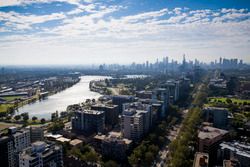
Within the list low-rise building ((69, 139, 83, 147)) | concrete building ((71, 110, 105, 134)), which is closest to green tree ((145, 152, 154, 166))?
low-rise building ((69, 139, 83, 147))

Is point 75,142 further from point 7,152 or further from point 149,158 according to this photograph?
point 149,158

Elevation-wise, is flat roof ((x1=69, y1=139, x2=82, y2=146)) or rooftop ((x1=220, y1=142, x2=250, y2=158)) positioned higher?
rooftop ((x1=220, y1=142, x2=250, y2=158))

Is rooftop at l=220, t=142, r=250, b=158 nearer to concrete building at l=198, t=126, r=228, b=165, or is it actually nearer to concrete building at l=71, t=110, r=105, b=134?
concrete building at l=198, t=126, r=228, b=165

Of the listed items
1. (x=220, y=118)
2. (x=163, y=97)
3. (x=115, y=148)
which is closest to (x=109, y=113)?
(x=115, y=148)

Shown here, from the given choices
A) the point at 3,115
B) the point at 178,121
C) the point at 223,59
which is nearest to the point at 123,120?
the point at 178,121

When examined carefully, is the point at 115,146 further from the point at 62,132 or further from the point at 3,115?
the point at 3,115

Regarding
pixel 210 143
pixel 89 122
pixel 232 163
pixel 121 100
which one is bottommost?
pixel 232 163

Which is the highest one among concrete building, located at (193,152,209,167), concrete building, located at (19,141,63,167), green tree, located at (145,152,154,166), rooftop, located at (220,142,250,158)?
concrete building, located at (19,141,63,167)
